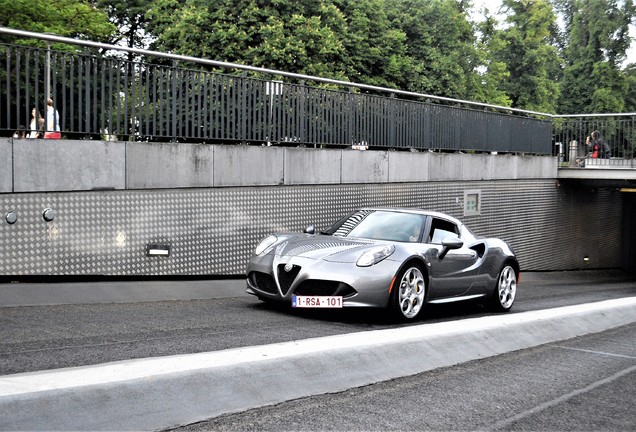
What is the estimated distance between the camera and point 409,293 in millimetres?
9609

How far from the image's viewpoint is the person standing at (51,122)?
407 inches

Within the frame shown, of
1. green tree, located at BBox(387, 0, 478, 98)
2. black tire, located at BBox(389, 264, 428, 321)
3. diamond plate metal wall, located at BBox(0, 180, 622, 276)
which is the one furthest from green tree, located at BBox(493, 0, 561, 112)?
black tire, located at BBox(389, 264, 428, 321)

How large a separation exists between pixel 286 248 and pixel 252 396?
4.70 m

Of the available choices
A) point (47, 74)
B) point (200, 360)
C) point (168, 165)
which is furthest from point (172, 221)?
point (200, 360)

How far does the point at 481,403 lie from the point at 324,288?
12.2 feet

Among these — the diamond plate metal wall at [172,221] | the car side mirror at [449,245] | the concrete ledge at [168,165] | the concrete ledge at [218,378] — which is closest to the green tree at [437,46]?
the diamond plate metal wall at [172,221]

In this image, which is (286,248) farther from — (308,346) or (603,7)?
(603,7)

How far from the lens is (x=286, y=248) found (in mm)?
9633

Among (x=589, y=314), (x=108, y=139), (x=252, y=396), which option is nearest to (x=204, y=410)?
(x=252, y=396)

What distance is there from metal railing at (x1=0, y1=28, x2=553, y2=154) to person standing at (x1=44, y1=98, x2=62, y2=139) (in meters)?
0.04

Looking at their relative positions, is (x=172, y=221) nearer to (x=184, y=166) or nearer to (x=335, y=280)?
(x=184, y=166)

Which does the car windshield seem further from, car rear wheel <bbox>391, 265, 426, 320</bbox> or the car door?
car rear wheel <bbox>391, 265, 426, 320</bbox>

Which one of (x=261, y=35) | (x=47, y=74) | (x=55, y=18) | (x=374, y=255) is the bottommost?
(x=374, y=255)

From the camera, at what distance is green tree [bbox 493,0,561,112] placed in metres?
60.8
